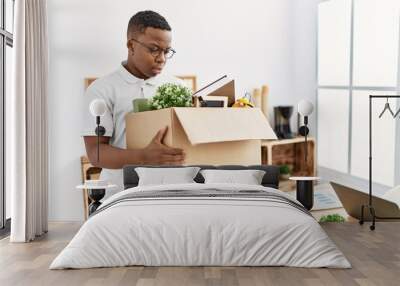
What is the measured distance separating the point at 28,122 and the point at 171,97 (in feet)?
3.83

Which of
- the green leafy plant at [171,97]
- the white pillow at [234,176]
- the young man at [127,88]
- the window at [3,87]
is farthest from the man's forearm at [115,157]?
the window at [3,87]

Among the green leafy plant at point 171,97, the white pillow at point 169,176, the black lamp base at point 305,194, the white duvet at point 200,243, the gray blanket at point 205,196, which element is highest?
the green leafy plant at point 171,97

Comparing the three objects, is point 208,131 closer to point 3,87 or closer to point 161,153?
point 161,153

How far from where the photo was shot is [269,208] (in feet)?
14.4

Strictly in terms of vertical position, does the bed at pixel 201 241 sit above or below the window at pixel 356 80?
below

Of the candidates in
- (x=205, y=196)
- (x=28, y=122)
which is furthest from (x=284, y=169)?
(x=28, y=122)

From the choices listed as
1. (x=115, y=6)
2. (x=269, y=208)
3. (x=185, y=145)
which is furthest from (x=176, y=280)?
(x=115, y=6)

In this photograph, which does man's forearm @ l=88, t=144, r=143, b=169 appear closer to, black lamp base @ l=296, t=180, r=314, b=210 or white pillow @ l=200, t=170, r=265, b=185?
white pillow @ l=200, t=170, r=265, b=185

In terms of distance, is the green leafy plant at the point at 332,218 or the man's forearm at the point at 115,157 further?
the green leafy plant at the point at 332,218

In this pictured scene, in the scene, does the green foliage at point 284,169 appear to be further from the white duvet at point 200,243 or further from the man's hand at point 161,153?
the white duvet at point 200,243

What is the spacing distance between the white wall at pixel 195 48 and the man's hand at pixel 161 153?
162cm

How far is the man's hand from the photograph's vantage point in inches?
218

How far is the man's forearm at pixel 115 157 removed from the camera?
233 inches

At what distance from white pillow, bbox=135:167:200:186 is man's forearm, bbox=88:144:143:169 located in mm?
341
